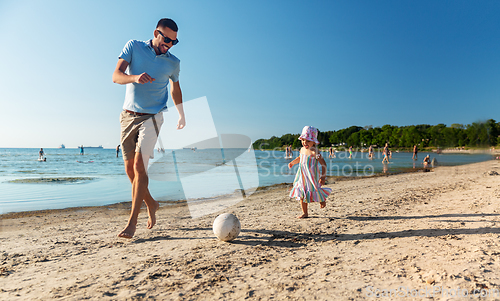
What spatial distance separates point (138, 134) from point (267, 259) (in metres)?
2.20

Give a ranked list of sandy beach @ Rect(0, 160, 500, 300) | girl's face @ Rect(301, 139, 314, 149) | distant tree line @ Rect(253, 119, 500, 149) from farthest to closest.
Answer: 1. distant tree line @ Rect(253, 119, 500, 149)
2. girl's face @ Rect(301, 139, 314, 149)
3. sandy beach @ Rect(0, 160, 500, 300)

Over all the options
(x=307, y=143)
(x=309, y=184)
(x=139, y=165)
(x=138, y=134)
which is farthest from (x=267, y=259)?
(x=307, y=143)

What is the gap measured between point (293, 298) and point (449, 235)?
247 cm

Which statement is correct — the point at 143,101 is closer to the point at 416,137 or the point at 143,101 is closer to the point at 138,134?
the point at 138,134

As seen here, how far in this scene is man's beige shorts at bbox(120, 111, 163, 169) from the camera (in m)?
3.36

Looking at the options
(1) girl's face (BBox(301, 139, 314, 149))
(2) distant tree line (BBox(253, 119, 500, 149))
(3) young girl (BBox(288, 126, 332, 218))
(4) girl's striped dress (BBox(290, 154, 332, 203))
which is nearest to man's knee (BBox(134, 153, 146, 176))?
(3) young girl (BBox(288, 126, 332, 218))

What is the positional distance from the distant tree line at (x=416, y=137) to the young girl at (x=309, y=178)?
57.4m

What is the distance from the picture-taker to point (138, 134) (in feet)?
11.3

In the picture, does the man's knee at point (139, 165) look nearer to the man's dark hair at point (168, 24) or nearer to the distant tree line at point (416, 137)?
the man's dark hair at point (168, 24)

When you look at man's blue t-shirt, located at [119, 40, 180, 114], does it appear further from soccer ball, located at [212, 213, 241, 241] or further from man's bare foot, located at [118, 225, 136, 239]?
soccer ball, located at [212, 213, 241, 241]

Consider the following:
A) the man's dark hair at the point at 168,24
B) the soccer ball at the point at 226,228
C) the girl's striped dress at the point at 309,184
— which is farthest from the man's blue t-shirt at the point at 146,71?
the girl's striped dress at the point at 309,184

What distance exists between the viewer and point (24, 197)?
8.48m

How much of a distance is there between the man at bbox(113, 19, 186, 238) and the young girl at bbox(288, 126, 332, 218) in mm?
2527

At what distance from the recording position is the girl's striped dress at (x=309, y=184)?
4777mm
